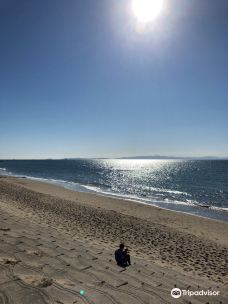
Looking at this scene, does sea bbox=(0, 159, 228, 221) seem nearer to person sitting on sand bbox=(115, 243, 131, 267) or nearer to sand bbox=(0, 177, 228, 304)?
sand bbox=(0, 177, 228, 304)

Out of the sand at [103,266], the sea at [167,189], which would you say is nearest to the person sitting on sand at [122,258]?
the sand at [103,266]

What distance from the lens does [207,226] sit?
78.9ft

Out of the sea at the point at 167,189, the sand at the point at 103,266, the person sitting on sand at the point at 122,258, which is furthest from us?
the sea at the point at 167,189

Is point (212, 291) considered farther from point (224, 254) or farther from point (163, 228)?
point (163, 228)

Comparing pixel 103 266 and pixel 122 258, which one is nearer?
pixel 103 266

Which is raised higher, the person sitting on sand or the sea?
the person sitting on sand

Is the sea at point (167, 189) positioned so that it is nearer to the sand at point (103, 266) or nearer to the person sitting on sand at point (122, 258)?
the sand at point (103, 266)

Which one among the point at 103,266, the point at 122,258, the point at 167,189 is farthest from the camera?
the point at 167,189

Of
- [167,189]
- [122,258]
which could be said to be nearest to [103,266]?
[122,258]

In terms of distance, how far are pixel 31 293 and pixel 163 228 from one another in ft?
51.7

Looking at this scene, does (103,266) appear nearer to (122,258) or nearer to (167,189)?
(122,258)

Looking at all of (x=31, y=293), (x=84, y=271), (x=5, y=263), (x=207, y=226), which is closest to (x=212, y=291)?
(x=84, y=271)

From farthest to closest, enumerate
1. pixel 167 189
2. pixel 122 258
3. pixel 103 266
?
1. pixel 167 189
2. pixel 122 258
3. pixel 103 266

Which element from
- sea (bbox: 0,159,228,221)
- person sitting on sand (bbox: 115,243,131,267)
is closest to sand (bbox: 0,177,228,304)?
person sitting on sand (bbox: 115,243,131,267)
